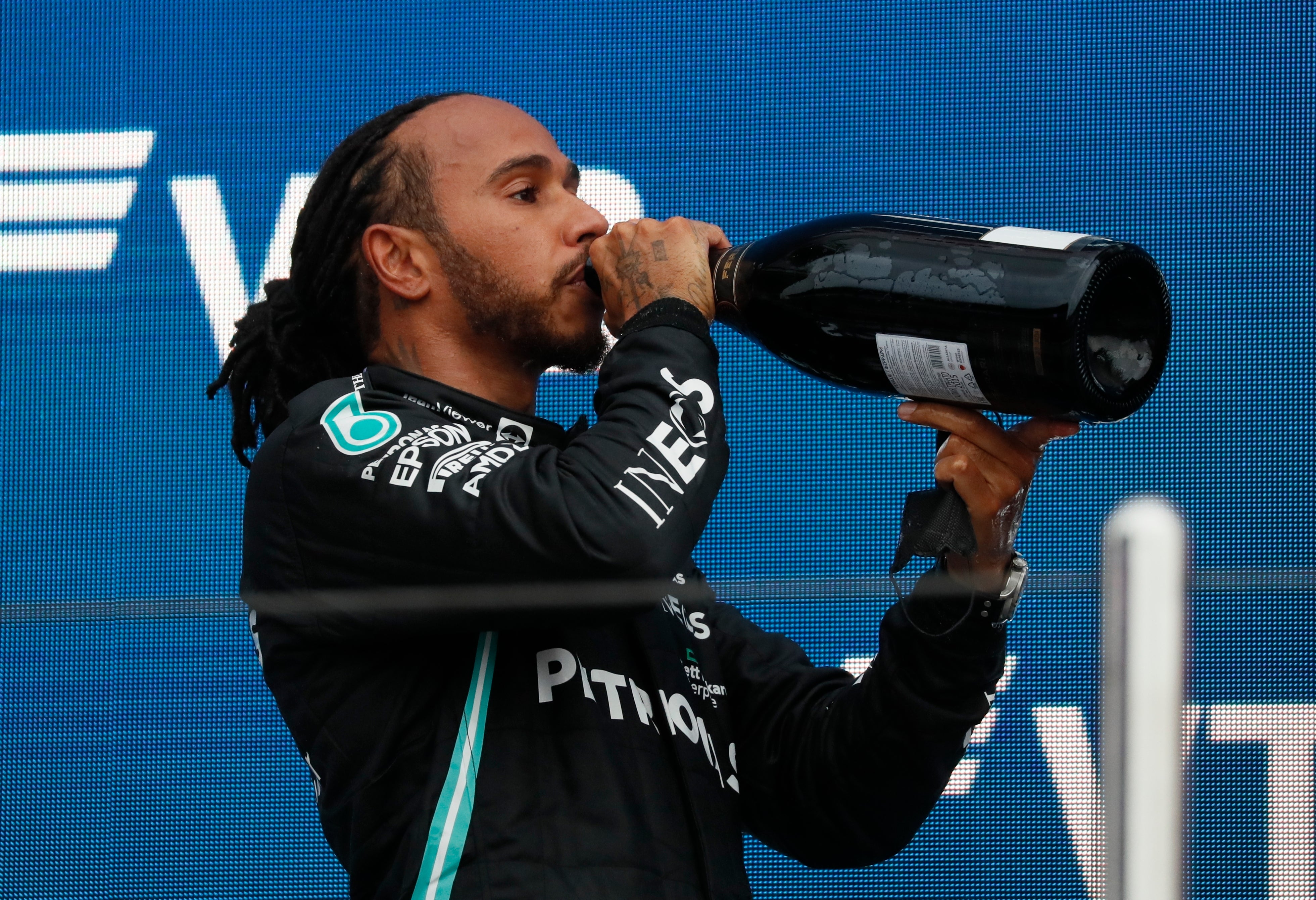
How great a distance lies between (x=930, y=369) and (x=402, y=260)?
0.40 meters

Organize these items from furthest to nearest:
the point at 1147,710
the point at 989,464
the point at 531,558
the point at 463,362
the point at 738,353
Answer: the point at 738,353
the point at 463,362
the point at 989,464
the point at 531,558
the point at 1147,710

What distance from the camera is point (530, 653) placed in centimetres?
88

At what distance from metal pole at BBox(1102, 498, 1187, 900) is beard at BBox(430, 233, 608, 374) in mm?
664

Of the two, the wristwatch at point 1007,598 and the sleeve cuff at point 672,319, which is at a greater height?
→ the sleeve cuff at point 672,319

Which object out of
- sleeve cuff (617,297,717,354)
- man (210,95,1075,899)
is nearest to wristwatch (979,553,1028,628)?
man (210,95,1075,899)

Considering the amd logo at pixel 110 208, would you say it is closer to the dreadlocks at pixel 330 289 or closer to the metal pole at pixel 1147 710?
the dreadlocks at pixel 330 289

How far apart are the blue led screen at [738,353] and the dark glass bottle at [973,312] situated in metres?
0.56

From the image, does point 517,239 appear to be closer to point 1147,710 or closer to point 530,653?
point 530,653

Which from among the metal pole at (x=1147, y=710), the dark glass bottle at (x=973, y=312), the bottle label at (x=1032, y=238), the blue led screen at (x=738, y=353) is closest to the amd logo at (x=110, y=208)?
the blue led screen at (x=738, y=353)

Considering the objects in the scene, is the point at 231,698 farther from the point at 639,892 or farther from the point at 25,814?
the point at 639,892

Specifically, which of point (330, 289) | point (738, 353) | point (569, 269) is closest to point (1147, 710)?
point (569, 269)

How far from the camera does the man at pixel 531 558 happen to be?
31.9 inches

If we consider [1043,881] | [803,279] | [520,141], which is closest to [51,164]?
[520,141]

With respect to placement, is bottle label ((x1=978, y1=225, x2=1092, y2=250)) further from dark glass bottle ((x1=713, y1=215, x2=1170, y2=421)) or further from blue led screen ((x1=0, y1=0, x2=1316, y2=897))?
blue led screen ((x1=0, y1=0, x2=1316, y2=897))
